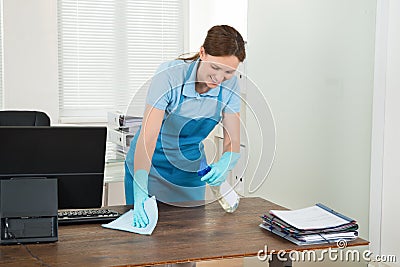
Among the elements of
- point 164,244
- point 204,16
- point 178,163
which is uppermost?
point 204,16

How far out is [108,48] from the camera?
14.3 ft

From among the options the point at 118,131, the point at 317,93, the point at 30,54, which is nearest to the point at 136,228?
the point at 317,93

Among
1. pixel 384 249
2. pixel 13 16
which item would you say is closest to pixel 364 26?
pixel 384 249

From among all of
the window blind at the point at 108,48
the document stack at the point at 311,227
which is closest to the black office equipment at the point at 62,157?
the document stack at the point at 311,227

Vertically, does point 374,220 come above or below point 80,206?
below

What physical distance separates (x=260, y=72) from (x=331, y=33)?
2.29 feet

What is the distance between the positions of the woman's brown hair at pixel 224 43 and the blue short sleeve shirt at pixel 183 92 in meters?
0.10

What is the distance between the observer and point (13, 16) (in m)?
3.96

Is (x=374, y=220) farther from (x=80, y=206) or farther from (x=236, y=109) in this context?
(x=80, y=206)

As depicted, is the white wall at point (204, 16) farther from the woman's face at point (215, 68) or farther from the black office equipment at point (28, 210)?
the black office equipment at point (28, 210)

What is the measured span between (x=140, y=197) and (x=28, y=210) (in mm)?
402

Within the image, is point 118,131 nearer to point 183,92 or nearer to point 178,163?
point 178,163

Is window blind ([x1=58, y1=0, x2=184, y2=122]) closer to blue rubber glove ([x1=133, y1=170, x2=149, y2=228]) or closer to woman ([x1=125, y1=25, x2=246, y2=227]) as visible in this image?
woman ([x1=125, y1=25, x2=246, y2=227])

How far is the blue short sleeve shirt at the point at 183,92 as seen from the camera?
2.18 metres
